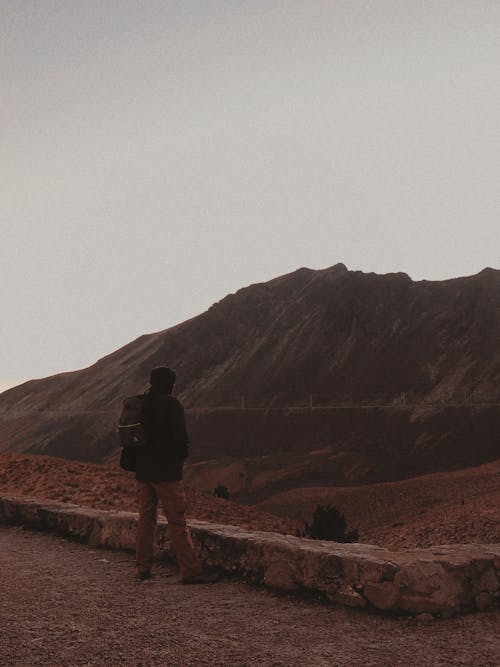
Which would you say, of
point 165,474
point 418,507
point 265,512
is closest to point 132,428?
point 165,474

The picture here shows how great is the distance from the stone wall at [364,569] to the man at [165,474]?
39 cm

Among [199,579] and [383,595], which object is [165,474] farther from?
[383,595]

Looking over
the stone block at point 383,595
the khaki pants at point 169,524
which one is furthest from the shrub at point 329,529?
the stone block at point 383,595

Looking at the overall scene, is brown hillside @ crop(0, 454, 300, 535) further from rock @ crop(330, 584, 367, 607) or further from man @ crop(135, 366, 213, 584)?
rock @ crop(330, 584, 367, 607)

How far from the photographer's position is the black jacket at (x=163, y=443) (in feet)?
19.0

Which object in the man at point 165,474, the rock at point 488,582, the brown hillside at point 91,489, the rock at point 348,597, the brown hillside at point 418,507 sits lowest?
the brown hillside at point 418,507

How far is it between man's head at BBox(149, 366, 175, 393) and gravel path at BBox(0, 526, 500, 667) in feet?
5.76

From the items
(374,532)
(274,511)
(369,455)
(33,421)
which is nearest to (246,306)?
(33,421)

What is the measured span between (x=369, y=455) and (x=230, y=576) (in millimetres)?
38011

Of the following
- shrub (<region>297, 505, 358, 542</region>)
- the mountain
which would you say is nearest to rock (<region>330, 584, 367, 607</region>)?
shrub (<region>297, 505, 358, 542</region>)

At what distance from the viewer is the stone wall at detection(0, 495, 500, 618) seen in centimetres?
450

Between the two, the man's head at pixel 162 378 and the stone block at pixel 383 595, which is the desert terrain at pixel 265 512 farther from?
the stone block at pixel 383 595

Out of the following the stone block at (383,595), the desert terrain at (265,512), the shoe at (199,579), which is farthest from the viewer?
the desert terrain at (265,512)

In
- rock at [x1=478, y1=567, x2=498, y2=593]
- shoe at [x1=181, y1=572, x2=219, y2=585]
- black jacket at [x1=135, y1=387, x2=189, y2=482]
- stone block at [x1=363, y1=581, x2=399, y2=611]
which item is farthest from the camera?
black jacket at [x1=135, y1=387, x2=189, y2=482]
